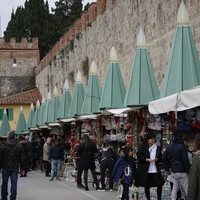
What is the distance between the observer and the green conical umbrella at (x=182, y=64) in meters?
11.8

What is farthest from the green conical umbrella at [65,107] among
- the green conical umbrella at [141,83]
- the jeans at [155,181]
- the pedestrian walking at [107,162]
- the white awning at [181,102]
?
the white awning at [181,102]

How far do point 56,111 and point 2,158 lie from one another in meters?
14.5

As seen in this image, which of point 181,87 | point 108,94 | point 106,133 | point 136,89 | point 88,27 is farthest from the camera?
point 88,27

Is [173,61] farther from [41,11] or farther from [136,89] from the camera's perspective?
[41,11]

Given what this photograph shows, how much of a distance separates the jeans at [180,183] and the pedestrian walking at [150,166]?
36.3 inches

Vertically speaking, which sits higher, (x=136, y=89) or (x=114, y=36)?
(x=114, y=36)

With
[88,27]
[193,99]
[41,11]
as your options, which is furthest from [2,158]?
[41,11]

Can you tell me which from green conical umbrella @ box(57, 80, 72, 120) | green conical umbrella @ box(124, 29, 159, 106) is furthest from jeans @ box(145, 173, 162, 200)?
green conical umbrella @ box(57, 80, 72, 120)

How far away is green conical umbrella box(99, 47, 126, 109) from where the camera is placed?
16.5 meters

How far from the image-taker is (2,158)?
12.1 meters

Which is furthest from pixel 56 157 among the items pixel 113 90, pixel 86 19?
pixel 86 19

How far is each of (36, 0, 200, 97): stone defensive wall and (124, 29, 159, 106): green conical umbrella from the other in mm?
A: 1746

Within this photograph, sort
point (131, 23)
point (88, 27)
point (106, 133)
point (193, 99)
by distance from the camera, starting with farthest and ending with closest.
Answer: point (88, 27)
point (131, 23)
point (106, 133)
point (193, 99)

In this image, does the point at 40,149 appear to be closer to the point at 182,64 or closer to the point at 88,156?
the point at 88,156
